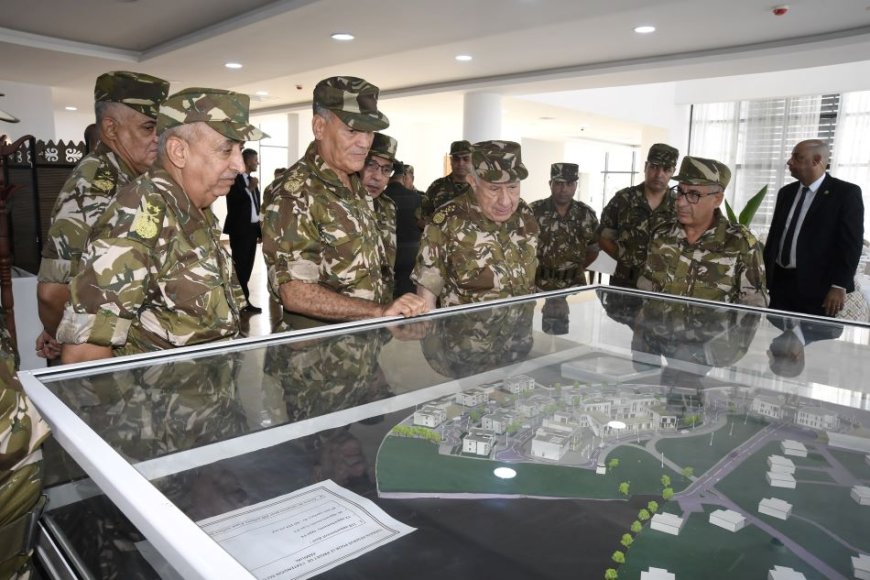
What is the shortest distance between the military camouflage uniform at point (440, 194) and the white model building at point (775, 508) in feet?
12.1

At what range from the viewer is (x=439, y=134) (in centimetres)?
1427

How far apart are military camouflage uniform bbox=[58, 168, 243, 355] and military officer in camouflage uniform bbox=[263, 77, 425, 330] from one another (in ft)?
1.13

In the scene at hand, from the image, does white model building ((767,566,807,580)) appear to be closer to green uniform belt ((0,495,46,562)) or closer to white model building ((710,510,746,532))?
white model building ((710,510,746,532))

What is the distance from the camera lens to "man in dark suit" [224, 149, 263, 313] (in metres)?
6.02

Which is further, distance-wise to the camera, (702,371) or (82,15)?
(82,15)

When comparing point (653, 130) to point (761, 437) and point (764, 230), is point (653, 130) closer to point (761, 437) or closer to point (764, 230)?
point (764, 230)

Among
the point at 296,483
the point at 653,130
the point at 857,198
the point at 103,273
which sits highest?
the point at 653,130

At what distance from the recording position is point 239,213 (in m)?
6.09

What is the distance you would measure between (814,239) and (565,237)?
144cm

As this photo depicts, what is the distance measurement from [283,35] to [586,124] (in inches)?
276

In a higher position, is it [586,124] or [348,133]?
[586,124]

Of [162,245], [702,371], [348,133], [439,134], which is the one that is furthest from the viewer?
[439,134]

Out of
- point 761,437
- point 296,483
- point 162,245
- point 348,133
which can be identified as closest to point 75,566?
point 296,483

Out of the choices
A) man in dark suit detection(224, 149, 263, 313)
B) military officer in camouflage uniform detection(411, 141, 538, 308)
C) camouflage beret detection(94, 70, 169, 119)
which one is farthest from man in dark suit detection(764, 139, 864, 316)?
man in dark suit detection(224, 149, 263, 313)
